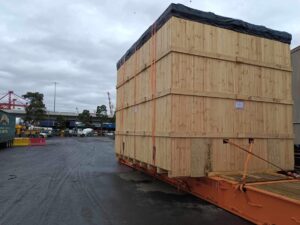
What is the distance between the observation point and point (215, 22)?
784 centimetres

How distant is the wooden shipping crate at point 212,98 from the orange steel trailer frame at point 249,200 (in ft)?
1.75

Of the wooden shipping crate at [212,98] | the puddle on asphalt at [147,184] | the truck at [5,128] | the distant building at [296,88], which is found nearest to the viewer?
the wooden shipping crate at [212,98]

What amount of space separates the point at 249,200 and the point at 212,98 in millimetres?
2669

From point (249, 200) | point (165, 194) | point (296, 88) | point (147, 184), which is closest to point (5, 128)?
point (147, 184)

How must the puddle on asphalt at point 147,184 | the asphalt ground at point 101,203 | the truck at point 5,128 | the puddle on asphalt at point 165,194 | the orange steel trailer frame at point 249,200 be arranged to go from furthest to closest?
the truck at point 5,128, the puddle on asphalt at point 147,184, the puddle on asphalt at point 165,194, the asphalt ground at point 101,203, the orange steel trailer frame at point 249,200

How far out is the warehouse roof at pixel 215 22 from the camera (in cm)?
747

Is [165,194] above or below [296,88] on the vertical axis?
below

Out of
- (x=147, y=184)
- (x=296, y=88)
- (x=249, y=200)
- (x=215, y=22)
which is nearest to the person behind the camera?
(x=249, y=200)

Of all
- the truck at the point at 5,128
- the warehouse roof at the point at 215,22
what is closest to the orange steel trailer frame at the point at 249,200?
the warehouse roof at the point at 215,22

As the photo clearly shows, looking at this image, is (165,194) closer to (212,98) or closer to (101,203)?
(101,203)

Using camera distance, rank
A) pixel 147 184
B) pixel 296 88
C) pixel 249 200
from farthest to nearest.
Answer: pixel 296 88 → pixel 147 184 → pixel 249 200

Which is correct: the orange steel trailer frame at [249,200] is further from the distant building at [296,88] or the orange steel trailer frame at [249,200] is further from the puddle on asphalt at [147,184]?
the distant building at [296,88]

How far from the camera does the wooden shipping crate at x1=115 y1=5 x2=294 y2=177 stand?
288 inches

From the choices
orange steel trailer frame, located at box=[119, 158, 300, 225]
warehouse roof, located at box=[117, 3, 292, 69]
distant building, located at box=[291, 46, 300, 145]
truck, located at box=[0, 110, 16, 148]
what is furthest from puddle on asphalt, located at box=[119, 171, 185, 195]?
truck, located at box=[0, 110, 16, 148]
